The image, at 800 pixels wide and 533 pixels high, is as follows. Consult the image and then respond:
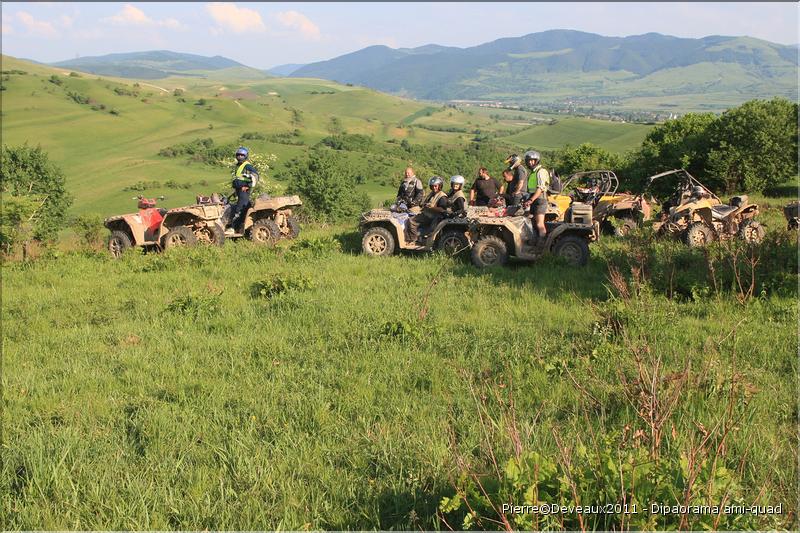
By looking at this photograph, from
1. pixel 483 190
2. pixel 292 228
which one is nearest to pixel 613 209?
pixel 483 190

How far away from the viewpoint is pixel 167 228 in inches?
507

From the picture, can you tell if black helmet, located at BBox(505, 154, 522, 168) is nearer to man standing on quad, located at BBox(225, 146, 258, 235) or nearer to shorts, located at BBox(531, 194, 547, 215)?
shorts, located at BBox(531, 194, 547, 215)

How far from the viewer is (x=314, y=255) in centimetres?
1109

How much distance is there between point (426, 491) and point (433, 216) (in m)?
8.32

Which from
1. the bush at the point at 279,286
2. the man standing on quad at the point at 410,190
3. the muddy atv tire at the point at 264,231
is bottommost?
the bush at the point at 279,286

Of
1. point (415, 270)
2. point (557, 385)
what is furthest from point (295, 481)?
point (415, 270)

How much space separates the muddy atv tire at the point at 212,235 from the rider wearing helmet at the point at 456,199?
518 centimetres

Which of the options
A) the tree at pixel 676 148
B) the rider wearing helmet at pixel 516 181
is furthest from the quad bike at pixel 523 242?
the tree at pixel 676 148

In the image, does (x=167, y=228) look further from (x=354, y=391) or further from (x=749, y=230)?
(x=749, y=230)

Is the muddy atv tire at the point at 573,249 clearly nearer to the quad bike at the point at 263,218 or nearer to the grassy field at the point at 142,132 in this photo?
the quad bike at the point at 263,218

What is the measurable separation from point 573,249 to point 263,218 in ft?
23.6

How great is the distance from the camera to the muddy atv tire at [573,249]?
995 cm

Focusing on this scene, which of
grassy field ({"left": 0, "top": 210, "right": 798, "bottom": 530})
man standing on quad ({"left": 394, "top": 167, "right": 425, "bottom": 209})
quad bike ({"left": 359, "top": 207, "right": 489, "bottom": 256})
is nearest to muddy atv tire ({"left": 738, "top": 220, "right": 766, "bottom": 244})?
grassy field ({"left": 0, "top": 210, "right": 798, "bottom": 530})

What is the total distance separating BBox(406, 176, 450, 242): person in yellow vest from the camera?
1126 cm
